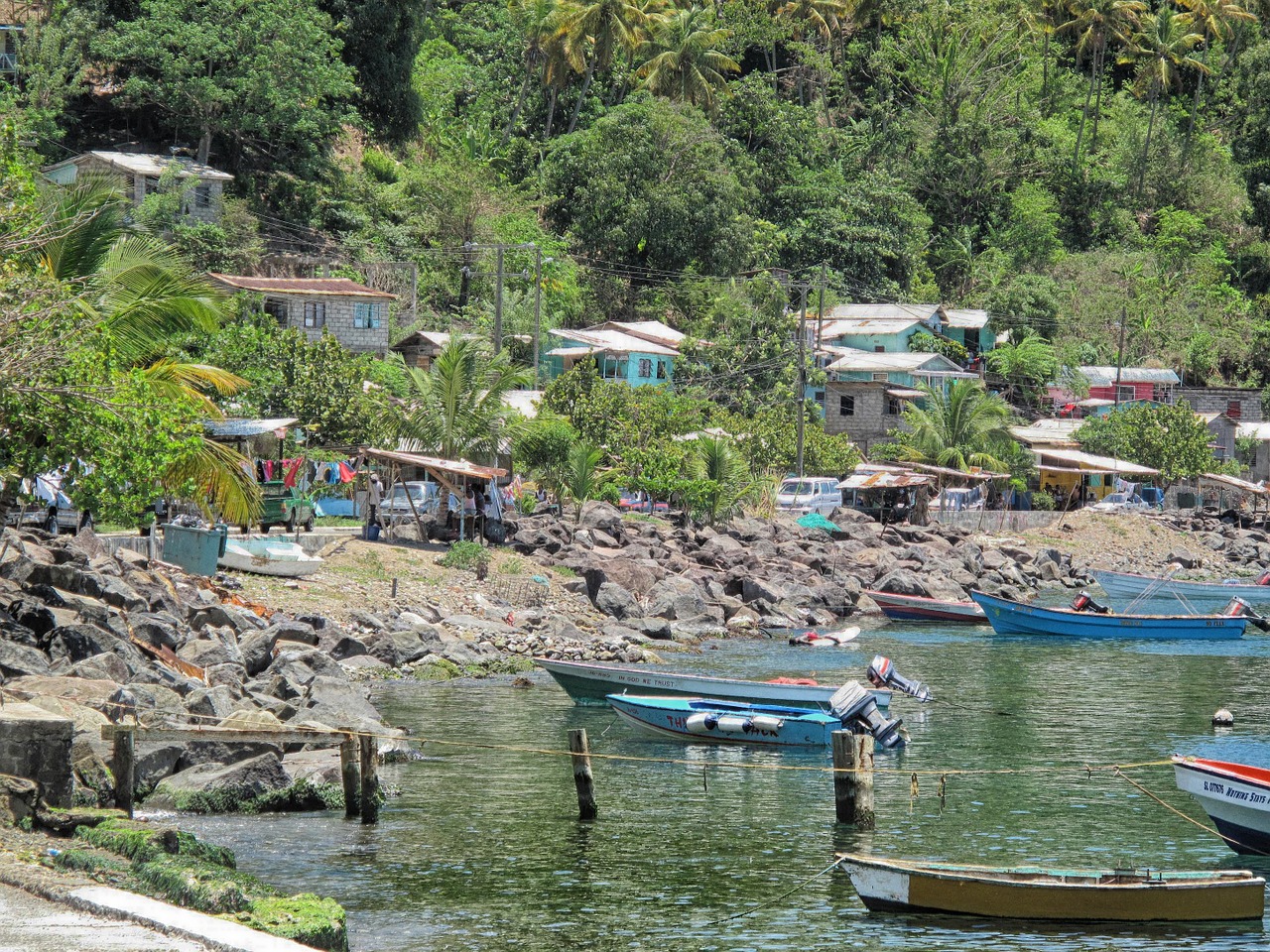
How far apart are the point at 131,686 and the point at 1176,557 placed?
54.6 meters

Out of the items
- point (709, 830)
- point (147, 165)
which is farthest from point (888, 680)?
point (147, 165)

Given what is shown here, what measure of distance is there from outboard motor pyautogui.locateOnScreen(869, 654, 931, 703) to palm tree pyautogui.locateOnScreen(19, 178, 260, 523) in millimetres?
11732

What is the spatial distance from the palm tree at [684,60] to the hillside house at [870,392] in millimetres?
22645

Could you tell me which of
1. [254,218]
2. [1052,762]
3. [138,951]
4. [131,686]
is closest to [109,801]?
[131,686]

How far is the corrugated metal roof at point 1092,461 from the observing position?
235 ft

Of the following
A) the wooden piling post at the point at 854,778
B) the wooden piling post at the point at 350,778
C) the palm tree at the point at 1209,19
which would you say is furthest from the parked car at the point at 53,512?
the palm tree at the point at 1209,19

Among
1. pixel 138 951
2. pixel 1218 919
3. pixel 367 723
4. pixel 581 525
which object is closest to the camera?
pixel 138 951

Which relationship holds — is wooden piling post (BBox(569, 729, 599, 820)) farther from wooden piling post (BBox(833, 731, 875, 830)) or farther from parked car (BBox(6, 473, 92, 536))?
parked car (BBox(6, 473, 92, 536))

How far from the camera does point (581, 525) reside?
46.8 metres

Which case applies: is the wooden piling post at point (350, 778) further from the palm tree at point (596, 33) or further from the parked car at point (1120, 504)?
the palm tree at point (596, 33)

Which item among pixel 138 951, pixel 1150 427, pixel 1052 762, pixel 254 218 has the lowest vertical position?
pixel 1052 762

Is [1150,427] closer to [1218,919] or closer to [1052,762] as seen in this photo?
[1052,762]

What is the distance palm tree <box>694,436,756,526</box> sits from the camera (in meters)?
51.9

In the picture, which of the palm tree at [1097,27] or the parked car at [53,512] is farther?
the palm tree at [1097,27]
